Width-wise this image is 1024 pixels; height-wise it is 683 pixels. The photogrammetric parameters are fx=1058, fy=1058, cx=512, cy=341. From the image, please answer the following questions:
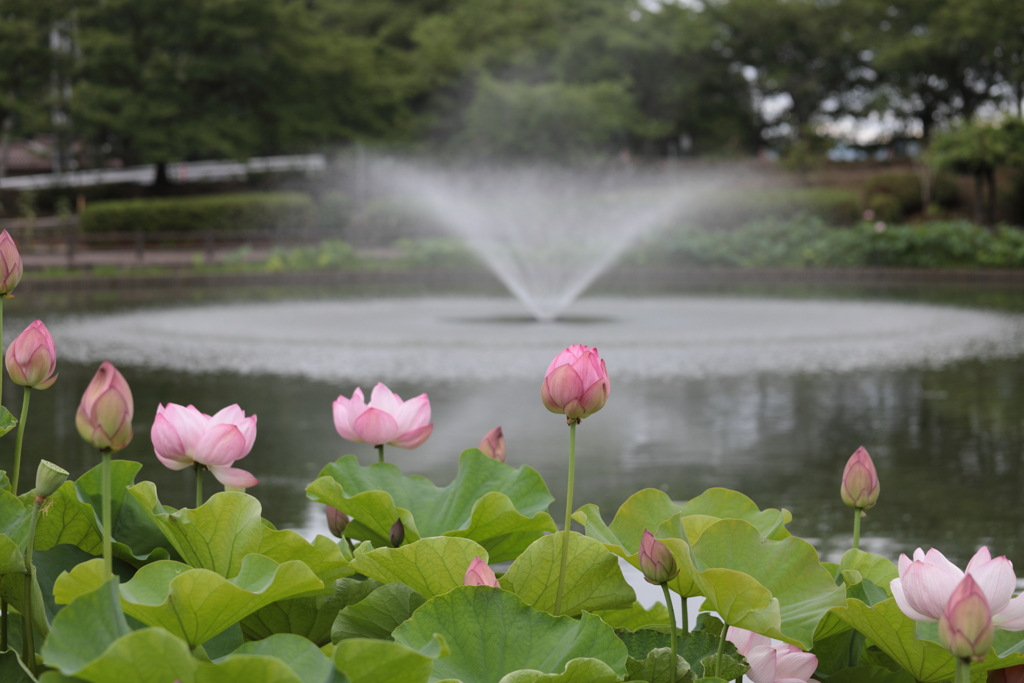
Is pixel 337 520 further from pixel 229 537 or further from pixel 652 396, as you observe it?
pixel 652 396

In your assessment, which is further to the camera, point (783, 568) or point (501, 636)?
point (783, 568)

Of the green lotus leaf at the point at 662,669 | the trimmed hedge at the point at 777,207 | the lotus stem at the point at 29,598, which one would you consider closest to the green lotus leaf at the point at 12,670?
the lotus stem at the point at 29,598

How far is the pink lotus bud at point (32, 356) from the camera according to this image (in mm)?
1475

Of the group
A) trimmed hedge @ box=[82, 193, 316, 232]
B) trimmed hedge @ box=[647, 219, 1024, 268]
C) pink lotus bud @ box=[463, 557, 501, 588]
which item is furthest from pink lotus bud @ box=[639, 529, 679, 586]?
trimmed hedge @ box=[82, 193, 316, 232]

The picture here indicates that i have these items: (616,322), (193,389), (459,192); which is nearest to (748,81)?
(459,192)

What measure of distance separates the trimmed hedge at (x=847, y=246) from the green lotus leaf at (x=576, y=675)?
21945 mm

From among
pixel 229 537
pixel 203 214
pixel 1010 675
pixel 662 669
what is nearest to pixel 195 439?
pixel 229 537

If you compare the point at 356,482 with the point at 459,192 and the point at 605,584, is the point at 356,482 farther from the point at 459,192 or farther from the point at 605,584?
the point at 459,192

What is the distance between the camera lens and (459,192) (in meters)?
37.3

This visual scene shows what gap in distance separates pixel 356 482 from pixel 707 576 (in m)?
0.79

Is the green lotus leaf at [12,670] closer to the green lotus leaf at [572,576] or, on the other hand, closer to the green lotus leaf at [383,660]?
the green lotus leaf at [383,660]

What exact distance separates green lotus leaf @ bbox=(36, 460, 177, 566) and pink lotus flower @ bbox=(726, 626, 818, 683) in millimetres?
882

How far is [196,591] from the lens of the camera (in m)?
1.19

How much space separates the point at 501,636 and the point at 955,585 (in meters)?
0.53
